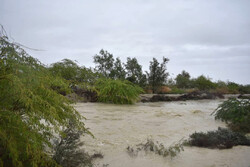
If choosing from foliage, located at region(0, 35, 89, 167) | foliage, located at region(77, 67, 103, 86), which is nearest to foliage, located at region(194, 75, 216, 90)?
foliage, located at region(77, 67, 103, 86)

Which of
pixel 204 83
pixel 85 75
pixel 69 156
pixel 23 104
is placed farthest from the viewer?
pixel 204 83

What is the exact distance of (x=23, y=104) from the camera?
2.04m

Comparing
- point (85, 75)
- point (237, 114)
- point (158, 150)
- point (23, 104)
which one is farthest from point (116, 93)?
point (23, 104)

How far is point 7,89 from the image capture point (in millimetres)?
1931

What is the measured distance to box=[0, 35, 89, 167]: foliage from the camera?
1.77 metres

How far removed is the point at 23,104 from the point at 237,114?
564 centimetres

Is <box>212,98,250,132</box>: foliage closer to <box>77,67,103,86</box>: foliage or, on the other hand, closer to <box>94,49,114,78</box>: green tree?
<box>77,67,103,86</box>: foliage

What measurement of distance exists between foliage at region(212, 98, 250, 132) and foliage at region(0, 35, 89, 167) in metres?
4.80

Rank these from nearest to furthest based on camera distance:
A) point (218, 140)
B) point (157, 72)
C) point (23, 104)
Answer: point (23, 104)
point (218, 140)
point (157, 72)

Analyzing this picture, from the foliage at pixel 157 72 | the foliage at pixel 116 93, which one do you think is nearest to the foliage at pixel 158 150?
the foliage at pixel 116 93

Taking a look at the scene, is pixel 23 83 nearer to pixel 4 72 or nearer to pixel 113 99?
pixel 4 72

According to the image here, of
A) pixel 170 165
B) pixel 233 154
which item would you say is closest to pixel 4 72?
pixel 170 165

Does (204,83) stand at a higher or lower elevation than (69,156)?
higher

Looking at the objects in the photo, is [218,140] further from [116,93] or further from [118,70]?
[118,70]
